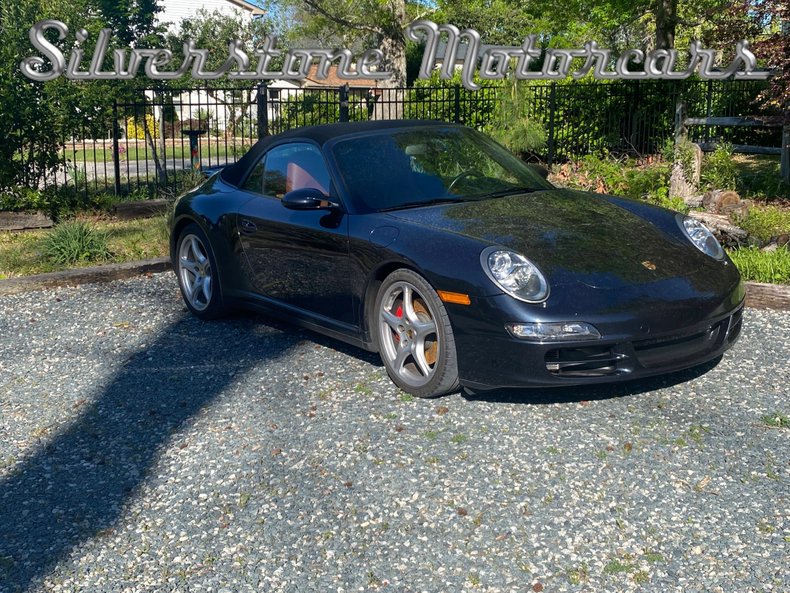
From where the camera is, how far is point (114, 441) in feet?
15.5

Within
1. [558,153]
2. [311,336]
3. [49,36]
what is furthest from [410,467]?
[558,153]

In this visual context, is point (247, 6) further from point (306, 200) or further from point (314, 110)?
point (306, 200)

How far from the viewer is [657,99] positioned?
1672 cm

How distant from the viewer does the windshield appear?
5.54 m

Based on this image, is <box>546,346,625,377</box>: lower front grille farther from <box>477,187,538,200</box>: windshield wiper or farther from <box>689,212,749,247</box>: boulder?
<box>689,212,749,247</box>: boulder

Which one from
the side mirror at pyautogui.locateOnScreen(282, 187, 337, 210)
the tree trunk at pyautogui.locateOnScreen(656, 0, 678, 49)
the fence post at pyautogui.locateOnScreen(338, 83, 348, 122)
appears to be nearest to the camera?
Answer: the side mirror at pyautogui.locateOnScreen(282, 187, 337, 210)

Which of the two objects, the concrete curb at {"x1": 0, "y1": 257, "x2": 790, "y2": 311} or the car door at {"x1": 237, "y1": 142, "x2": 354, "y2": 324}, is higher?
the car door at {"x1": 237, "y1": 142, "x2": 354, "y2": 324}

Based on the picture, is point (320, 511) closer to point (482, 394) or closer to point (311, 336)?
point (482, 394)

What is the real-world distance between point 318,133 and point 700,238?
2.43 m

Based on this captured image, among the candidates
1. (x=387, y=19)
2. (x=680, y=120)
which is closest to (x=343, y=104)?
(x=680, y=120)

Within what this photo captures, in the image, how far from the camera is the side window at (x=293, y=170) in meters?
5.82

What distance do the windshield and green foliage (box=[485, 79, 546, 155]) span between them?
8.79m

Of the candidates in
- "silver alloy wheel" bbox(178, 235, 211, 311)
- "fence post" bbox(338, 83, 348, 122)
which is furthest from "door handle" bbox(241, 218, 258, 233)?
"fence post" bbox(338, 83, 348, 122)

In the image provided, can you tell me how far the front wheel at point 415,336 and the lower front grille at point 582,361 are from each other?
0.53 meters
